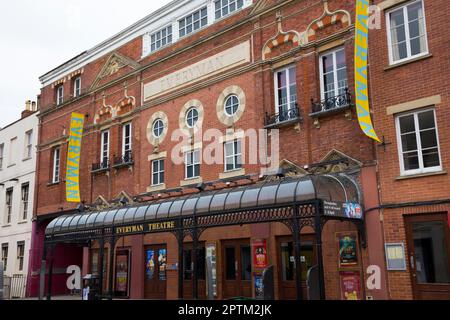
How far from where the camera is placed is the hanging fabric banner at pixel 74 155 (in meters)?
23.0

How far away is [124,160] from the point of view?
21.5 meters

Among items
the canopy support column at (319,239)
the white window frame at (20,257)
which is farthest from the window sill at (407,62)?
the white window frame at (20,257)

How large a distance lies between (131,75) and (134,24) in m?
2.46

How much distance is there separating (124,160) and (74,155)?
3.38 metres

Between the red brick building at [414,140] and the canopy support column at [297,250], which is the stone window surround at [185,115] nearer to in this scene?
the red brick building at [414,140]

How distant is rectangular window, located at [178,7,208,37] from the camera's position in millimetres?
19438

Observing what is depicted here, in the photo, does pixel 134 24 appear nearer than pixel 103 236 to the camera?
No

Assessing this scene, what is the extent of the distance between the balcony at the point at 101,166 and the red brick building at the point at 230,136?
65 millimetres

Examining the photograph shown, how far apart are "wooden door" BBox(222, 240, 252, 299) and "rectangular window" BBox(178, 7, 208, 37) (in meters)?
8.82

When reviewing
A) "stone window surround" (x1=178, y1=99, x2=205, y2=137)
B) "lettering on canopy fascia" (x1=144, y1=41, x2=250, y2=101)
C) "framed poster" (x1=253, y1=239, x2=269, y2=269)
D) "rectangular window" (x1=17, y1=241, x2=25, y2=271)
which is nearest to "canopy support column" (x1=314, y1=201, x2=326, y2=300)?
"framed poster" (x1=253, y1=239, x2=269, y2=269)

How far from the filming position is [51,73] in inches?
1075

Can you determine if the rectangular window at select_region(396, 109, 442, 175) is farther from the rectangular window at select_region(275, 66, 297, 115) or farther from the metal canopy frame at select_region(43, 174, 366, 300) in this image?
the rectangular window at select_region(275, 66, 297, 115)
